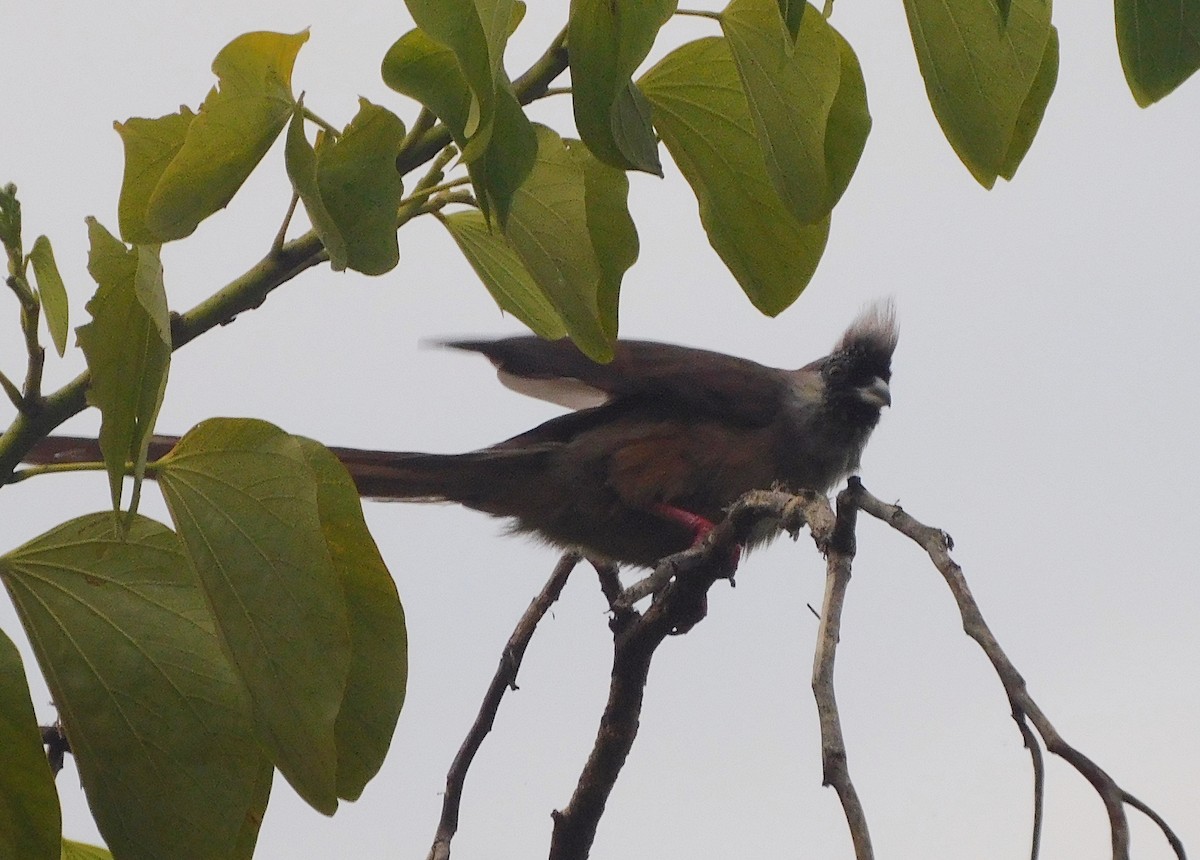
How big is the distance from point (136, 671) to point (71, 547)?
17 centimetres

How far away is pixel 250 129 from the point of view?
4.05ft

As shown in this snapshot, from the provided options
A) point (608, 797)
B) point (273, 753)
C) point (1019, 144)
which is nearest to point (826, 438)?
point (608, 797)

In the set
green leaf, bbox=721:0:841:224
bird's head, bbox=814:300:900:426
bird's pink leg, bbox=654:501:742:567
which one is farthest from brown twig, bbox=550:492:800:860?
bird's head, bbox=814:300:900:426

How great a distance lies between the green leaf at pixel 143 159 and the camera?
1256 mm

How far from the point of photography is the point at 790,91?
1328 mm

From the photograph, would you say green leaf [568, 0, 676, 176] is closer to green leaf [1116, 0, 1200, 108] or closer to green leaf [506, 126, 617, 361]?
green leaf [506, 126, 617, 361]

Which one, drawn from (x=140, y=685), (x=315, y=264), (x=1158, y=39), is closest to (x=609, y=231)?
(x=315, y=264)

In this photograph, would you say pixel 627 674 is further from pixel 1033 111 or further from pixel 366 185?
pixel 366 185

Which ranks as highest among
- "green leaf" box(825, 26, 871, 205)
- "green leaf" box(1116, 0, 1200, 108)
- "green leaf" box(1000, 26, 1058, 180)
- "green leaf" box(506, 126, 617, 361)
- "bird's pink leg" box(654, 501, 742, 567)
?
"bird's pink leg" box(654, 501, 742, 567)

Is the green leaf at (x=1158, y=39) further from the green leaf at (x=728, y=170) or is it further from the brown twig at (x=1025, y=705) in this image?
the brown twig at (x=1025, y=705)

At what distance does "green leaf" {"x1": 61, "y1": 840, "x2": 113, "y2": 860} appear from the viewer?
5.62 feet

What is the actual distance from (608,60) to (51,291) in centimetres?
70

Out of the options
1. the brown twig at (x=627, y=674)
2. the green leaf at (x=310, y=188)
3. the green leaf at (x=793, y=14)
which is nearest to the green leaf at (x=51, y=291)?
the green leaf at (x=310, y=188)

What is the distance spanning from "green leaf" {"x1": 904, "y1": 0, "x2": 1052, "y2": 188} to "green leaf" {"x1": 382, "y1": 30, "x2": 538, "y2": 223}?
16.8 inches
